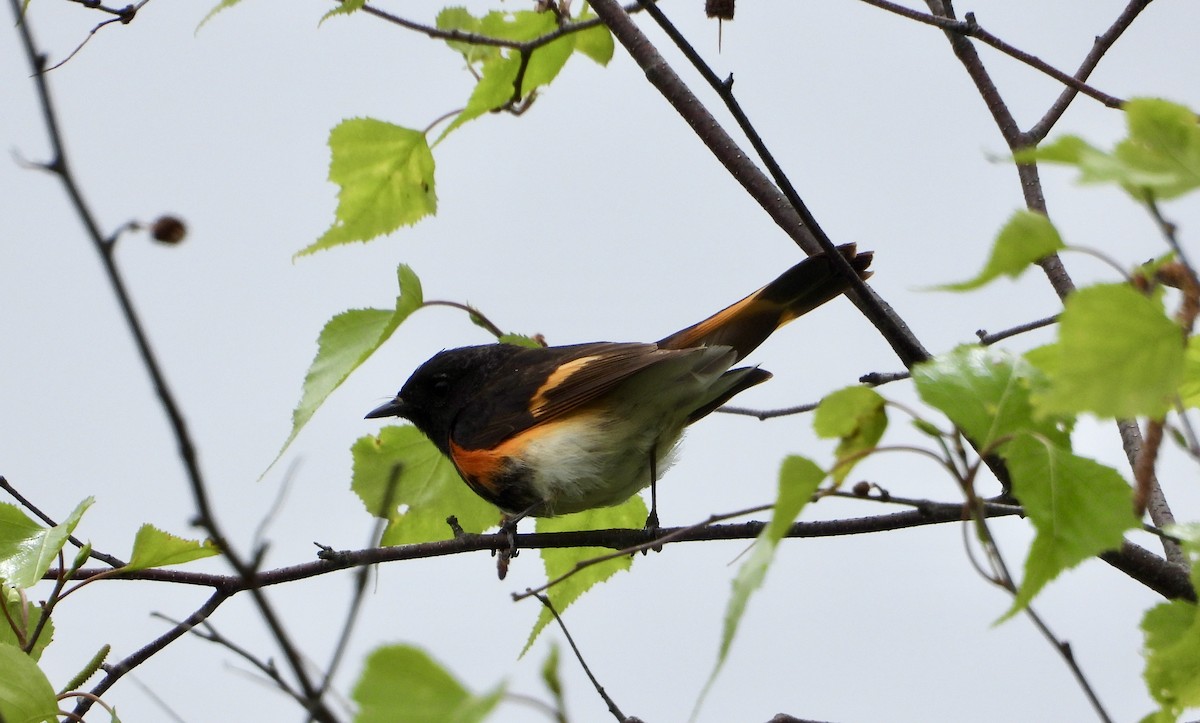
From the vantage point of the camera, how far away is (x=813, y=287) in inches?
107

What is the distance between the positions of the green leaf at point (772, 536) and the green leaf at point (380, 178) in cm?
120

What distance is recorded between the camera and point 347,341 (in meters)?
1.84

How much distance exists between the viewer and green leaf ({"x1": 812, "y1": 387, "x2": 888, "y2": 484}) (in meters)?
1.27

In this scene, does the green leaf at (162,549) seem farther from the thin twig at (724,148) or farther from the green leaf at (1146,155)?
the green leaf at (1146,155)

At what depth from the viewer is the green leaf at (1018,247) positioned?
1021 mm

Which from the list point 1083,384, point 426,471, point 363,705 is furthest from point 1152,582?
point 426,471

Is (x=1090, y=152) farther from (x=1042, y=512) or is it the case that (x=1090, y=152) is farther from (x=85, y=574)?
(x=85, y=574)

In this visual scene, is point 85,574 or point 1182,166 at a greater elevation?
point 85,574

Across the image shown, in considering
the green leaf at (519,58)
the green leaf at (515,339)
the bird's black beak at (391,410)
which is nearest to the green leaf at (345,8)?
the green leaf at (519,58)

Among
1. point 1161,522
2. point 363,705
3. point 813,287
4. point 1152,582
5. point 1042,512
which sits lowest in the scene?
point 363,705

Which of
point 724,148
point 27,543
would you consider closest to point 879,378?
point 724,148

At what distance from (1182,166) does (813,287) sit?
1.78 metres

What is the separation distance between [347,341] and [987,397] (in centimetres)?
100

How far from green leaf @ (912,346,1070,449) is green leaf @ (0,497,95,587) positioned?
132cm
